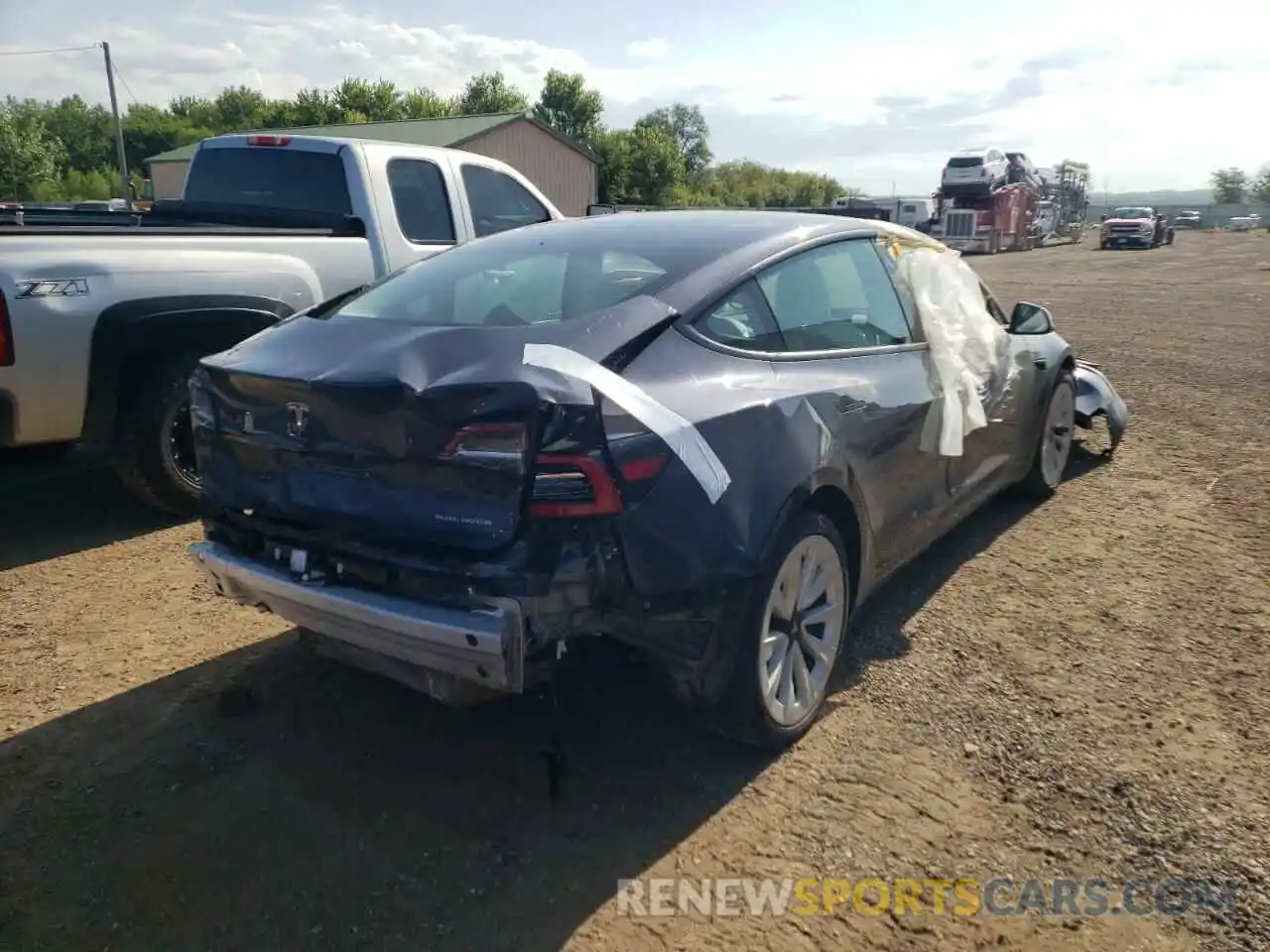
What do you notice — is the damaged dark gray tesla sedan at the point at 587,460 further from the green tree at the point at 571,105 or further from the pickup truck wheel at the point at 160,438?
the green tree at the point at 571,105

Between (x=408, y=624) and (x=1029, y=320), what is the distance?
12.8 feet

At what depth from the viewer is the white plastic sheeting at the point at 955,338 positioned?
4102 mm

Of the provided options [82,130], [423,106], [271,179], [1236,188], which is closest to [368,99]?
[423,106]

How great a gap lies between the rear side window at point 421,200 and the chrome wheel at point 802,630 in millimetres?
4075

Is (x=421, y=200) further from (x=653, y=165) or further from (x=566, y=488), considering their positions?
(x=653, y=165)

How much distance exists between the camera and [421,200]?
→ 21.5ft

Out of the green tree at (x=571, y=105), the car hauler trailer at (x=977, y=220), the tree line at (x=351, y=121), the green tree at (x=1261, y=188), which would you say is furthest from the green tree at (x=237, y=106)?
the green tree at (x=1261, y=188)

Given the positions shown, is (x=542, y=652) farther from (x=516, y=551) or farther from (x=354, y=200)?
(x=354, y=200)

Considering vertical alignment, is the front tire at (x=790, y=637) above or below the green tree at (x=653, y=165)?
below

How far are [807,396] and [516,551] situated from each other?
45.8 inches

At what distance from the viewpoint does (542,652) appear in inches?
101

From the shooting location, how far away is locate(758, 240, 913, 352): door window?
342 cm

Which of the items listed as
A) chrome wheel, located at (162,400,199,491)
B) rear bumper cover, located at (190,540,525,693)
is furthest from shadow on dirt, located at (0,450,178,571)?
rear bumper cover, located at (190,540,525,693)

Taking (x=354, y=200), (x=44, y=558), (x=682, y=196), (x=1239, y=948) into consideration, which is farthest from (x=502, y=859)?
(x=682, y=196)
